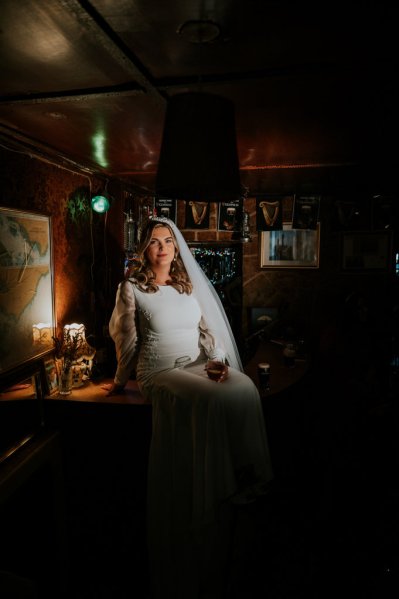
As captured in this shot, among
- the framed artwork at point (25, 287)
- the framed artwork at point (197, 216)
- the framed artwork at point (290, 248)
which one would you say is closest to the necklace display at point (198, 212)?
the framed artwork at point (197, 216)

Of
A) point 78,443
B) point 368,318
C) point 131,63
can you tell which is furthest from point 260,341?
point 131,63

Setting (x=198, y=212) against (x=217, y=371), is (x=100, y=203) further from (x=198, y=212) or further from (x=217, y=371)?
(x=217, y=371)

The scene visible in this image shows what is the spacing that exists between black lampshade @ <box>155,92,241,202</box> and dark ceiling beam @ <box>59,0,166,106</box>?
1.40 ft

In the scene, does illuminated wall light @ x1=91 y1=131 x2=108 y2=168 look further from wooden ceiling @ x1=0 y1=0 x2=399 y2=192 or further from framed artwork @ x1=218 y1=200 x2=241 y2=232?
framed artwork @ x1=218 y1=200 x2=241 y2=232

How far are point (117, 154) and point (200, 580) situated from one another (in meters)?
4.09

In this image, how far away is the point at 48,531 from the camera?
307cm

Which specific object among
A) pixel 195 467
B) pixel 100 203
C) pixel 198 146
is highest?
pixel 100 203

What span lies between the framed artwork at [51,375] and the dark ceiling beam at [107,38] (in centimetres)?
293

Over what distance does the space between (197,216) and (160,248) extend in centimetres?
264

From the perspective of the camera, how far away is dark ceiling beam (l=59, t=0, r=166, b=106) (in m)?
1.68

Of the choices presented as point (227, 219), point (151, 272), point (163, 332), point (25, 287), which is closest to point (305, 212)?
point (227, 219)

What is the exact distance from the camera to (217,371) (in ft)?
11.6

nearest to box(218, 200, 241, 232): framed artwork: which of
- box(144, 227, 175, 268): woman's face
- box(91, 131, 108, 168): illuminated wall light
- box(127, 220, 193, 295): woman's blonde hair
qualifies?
box(91, 131, 108, 168): illuminated wall light

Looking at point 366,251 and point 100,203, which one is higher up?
point 100,203
